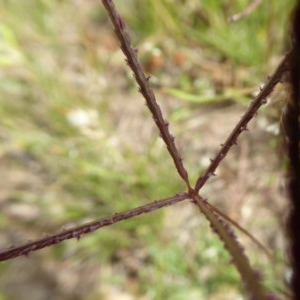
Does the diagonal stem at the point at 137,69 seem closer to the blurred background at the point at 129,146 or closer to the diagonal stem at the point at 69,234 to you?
the diagonal stem at the point at 69,234

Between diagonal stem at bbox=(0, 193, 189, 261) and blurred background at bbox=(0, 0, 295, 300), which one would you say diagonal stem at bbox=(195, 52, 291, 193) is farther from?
blurred background at bbox=(0, 0, 295, 300)

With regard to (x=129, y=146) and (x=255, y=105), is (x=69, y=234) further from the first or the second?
(x=129, y=146)

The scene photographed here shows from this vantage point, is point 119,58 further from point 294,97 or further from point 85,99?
point 294,97

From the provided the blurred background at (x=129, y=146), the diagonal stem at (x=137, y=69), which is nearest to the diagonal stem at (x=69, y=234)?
the diagonal stem at (x=137, y=69)

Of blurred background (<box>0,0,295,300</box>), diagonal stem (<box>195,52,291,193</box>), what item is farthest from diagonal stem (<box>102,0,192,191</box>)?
blurred background (<box>0,0,295,300</box>)

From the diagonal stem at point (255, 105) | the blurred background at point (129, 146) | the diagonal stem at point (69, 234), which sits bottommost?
the diagonal stem at point (69, 234)

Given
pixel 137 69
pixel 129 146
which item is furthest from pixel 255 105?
pixel 129 146

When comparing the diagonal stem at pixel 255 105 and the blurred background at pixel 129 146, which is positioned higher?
the blurred background at pixel 129 146

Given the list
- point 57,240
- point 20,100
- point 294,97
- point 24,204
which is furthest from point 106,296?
point 294,97
